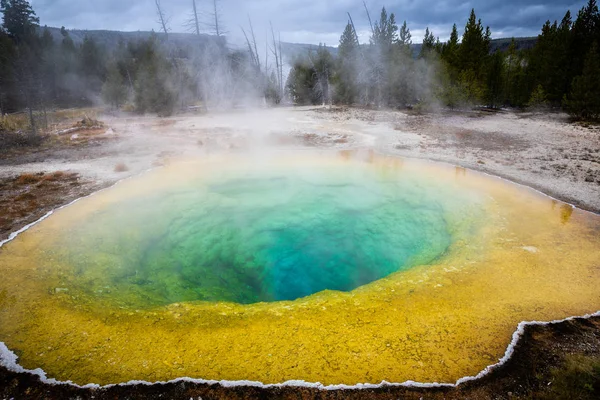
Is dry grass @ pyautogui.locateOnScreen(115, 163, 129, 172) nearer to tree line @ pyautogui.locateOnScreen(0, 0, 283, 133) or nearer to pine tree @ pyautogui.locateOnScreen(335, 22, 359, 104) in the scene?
tree line @ pyautogui.locateOnScreen(0, 0, 283, 133)

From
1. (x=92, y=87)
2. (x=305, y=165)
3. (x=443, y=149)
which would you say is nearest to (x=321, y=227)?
(x=305, y=165)

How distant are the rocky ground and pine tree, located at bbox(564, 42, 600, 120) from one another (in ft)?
3.25

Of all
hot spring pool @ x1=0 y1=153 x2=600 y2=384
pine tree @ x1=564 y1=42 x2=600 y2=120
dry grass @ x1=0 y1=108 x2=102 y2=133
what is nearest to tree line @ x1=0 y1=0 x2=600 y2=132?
pine tree @ x1=564 y1=42 x2=600 y2=120

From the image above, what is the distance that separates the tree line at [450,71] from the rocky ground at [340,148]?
3.05m

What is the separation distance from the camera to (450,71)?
24312 millimetres

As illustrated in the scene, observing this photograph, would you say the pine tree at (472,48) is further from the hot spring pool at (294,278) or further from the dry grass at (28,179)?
the dry grass at (28,179)

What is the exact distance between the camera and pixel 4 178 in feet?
33.1

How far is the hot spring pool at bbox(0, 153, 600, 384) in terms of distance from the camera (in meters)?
3.74

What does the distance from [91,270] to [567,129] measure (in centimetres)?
1953

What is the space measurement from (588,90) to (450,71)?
8.86m

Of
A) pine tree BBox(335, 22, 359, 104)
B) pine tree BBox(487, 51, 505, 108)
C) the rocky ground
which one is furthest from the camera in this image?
pine tree BBox(335, 22, 359, 104)

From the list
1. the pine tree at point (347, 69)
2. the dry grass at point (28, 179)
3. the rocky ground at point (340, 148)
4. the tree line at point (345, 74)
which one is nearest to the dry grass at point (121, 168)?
the rocky ground at point (340, 148)

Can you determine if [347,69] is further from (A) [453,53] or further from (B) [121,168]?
(B) [121,168]

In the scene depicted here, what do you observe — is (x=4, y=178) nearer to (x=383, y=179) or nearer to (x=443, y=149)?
(x=383, y=179)
